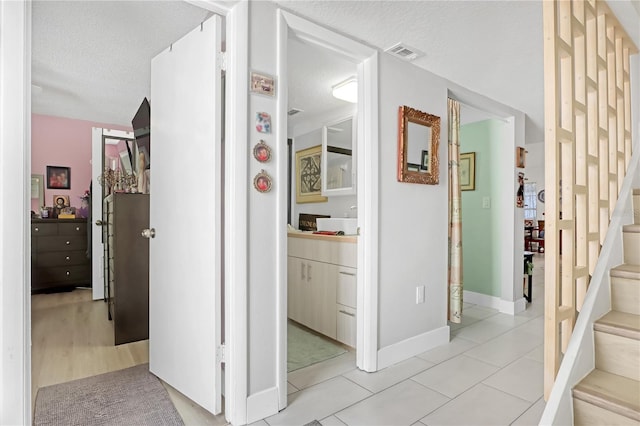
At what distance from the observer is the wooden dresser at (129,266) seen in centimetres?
272

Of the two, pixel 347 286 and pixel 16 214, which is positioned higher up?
pixel 16 214

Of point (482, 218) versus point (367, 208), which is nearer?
point (367, 208)

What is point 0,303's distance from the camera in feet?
4.09

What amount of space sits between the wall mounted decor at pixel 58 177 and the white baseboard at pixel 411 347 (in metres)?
4.60

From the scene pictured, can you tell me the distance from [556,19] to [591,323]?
126cm

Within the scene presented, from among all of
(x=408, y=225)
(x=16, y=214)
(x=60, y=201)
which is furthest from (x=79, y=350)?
(x=60, y=201)

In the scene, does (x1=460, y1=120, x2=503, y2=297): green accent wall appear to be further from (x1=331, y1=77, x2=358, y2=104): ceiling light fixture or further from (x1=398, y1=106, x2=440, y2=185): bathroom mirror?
(x1=331, y1=77, x2=358, y2=104): ceiling light fixture

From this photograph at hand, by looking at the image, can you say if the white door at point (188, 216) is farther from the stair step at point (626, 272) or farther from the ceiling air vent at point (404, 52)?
the stair step at point (626, 272)

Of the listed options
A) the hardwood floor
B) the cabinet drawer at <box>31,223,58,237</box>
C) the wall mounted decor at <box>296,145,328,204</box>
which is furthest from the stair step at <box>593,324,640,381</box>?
the cabinet drawer at <box>31,223,58,237</box>

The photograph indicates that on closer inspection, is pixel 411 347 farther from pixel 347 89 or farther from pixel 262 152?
pixel 347 89

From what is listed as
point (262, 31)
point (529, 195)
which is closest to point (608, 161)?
point (262, 31)

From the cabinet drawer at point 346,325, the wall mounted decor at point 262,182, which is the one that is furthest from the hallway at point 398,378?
the wall mounted decor at point 262,182

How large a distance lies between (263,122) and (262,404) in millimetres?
1446

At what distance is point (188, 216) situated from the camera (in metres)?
1.94
